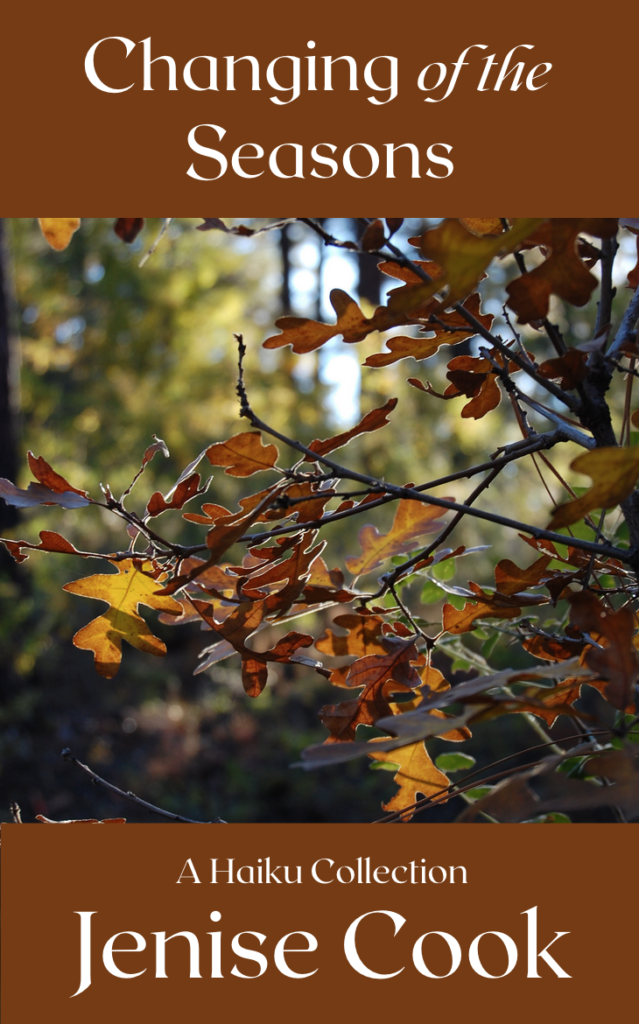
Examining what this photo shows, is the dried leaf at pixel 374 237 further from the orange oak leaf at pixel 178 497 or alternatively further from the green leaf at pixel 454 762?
the green leaf at pixel 454 762

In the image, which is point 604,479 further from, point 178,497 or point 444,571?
point 444,571

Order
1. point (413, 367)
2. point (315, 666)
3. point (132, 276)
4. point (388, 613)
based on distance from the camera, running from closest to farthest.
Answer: point (315, 666) → point (388, 613) → point (413, 367) → point (132, 276)

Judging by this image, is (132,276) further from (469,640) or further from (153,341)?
(469,640)

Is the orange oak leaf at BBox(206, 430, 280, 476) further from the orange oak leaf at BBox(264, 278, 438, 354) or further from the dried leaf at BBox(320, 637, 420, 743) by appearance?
the dried leaf at BBox(320, 637, 420, 743)

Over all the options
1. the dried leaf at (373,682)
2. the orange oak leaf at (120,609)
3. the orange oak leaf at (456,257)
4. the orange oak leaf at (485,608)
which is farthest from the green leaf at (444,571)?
the orange oak leaf at (456,257)

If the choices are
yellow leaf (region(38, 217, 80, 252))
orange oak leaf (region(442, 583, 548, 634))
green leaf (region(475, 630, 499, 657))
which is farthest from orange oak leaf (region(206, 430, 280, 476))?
green leaf (region(475, 630, 499, 657))

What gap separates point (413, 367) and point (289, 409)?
112cm

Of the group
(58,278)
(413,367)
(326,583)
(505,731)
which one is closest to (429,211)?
(326,583)

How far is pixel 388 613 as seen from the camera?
853 mm

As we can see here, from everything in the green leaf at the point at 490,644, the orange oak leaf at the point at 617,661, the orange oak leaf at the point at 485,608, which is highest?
the green leaf at the point at 490,644

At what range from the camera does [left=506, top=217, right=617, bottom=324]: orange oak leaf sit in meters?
0.59

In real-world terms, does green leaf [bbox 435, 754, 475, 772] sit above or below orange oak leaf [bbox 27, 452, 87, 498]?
below

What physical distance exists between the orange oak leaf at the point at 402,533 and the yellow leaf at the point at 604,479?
311 mm

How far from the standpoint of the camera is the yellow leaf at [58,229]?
861 mm
